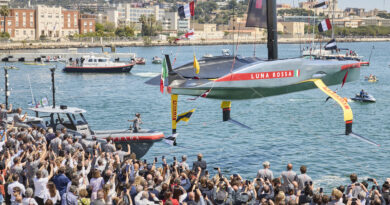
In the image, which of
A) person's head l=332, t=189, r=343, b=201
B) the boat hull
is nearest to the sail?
person's head l=332, t=189, r=343, b=201

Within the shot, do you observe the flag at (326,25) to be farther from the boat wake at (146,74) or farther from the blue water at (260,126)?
the boat wake at (146,74)

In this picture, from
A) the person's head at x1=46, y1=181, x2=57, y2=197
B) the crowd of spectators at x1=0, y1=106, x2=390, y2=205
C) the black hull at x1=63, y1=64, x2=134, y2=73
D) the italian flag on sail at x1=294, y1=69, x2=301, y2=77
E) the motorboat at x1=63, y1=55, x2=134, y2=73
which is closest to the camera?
the crowd of spectators at x1=0, y1=106, x2=390, y2=205

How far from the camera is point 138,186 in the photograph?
13.6 m

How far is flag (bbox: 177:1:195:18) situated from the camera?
18.4 m

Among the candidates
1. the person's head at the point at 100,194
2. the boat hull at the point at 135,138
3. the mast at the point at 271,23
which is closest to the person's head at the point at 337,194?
the person's head at the point at 100,194

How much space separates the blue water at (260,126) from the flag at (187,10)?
1.20 meters

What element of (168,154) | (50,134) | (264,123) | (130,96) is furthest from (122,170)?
(130,96)

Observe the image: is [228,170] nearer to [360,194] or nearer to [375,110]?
[360,194]

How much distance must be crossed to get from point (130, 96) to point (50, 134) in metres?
51.5

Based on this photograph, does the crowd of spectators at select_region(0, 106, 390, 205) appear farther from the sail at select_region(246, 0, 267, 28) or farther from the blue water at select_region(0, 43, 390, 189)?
the sail at select_region(246, 0, 267, 28)

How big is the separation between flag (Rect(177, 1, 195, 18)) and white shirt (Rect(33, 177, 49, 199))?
22.9 feet

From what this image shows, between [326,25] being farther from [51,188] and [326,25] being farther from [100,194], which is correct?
[51,188]

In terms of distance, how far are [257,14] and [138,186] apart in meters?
7.67

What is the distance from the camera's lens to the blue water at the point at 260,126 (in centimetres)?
3516
